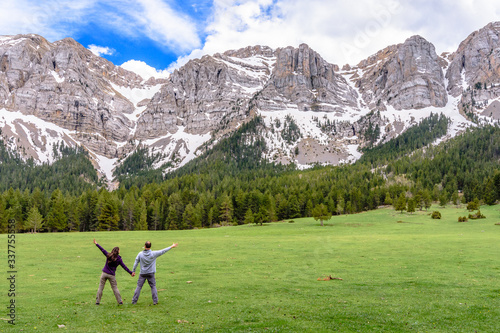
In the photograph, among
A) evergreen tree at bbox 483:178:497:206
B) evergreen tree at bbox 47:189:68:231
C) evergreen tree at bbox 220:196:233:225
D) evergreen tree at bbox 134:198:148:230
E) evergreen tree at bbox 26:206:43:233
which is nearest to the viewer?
evergreen tree at bbox 26:206:43:233

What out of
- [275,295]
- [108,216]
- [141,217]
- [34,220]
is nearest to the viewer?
[275,295]

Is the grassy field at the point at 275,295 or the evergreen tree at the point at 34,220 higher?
the evergreen tree at the point at 34,220

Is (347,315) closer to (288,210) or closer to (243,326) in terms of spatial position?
(243,326)

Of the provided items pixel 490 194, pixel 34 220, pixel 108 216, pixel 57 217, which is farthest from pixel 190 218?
pixel 490 194

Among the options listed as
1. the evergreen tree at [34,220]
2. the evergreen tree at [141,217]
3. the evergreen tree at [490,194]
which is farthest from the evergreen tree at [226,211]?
the evergreen tree at [490,194]

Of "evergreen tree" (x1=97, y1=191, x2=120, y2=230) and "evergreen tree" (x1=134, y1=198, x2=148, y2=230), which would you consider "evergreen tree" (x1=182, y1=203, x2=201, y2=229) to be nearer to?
"evergreen tree" (x1=134, y1=198, x2=148, y2=230)

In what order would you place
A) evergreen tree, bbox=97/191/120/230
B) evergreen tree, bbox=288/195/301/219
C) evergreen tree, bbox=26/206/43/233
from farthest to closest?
evergreen tree, bbox=288/195/301/219
evergreen tree, bbox=97/191/120/230
evergreen tree, bbox=26/206/43/233

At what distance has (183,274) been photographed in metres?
22.6

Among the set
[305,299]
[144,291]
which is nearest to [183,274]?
[144,291]

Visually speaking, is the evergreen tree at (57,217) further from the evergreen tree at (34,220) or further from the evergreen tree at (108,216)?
the evergreen tree at (108,216)

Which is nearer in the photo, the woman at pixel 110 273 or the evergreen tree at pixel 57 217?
the woman at pixel 110 273

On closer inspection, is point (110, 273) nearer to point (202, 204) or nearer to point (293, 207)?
point (293, 207)

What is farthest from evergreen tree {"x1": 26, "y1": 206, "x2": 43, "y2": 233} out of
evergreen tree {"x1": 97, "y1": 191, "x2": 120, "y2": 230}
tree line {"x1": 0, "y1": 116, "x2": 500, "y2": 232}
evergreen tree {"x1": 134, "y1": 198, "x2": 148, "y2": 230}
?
evergreen tree {"x1": 134, "y1": 198, "x2": 148, "y2": 230}

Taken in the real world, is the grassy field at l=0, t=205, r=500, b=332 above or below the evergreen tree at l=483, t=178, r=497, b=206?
below
